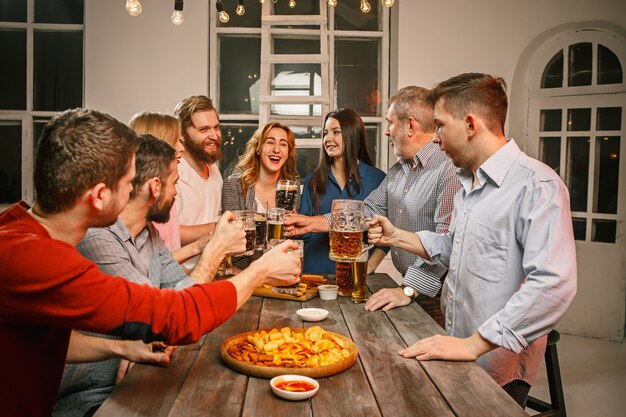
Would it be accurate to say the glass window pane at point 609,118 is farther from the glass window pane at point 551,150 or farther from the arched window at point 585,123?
the glass window pane at point 551,150

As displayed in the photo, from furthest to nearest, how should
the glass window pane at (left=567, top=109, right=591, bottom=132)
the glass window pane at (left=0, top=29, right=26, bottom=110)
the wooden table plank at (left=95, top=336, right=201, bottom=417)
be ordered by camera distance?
the glass window pane at (left=0, top=29, right=26, bottom=110), the glass window pane at (left=567, top=109, right=591, bottom=132), the wooden table plank at (left=95, top=336, right=201, bottom=417)

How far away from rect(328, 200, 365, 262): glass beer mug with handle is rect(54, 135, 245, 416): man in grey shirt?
1.36 feet

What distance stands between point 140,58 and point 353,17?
6.85 ft

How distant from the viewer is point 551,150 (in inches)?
213

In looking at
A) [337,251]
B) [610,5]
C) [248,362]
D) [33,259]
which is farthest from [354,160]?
[610,5]

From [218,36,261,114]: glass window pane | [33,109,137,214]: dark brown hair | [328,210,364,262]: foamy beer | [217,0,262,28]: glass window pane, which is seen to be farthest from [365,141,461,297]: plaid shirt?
[217,0,262,28]: glass window pane

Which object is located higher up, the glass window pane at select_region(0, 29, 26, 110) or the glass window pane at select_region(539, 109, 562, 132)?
the glass window pane at select_region(0, 29, 26, 110)

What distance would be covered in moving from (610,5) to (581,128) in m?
1.13

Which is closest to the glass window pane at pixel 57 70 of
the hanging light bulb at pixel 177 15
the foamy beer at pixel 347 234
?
the hanging light bulb at pixel 177 15

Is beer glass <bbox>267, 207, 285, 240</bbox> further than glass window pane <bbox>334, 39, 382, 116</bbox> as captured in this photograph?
No

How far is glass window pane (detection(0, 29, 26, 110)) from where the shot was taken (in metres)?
5.39

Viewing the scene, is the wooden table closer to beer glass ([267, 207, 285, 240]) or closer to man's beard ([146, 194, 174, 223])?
man's beard ([146, 194, 174, 223])

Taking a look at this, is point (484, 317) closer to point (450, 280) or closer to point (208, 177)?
point (450, 280)

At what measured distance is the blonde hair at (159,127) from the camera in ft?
9.72
